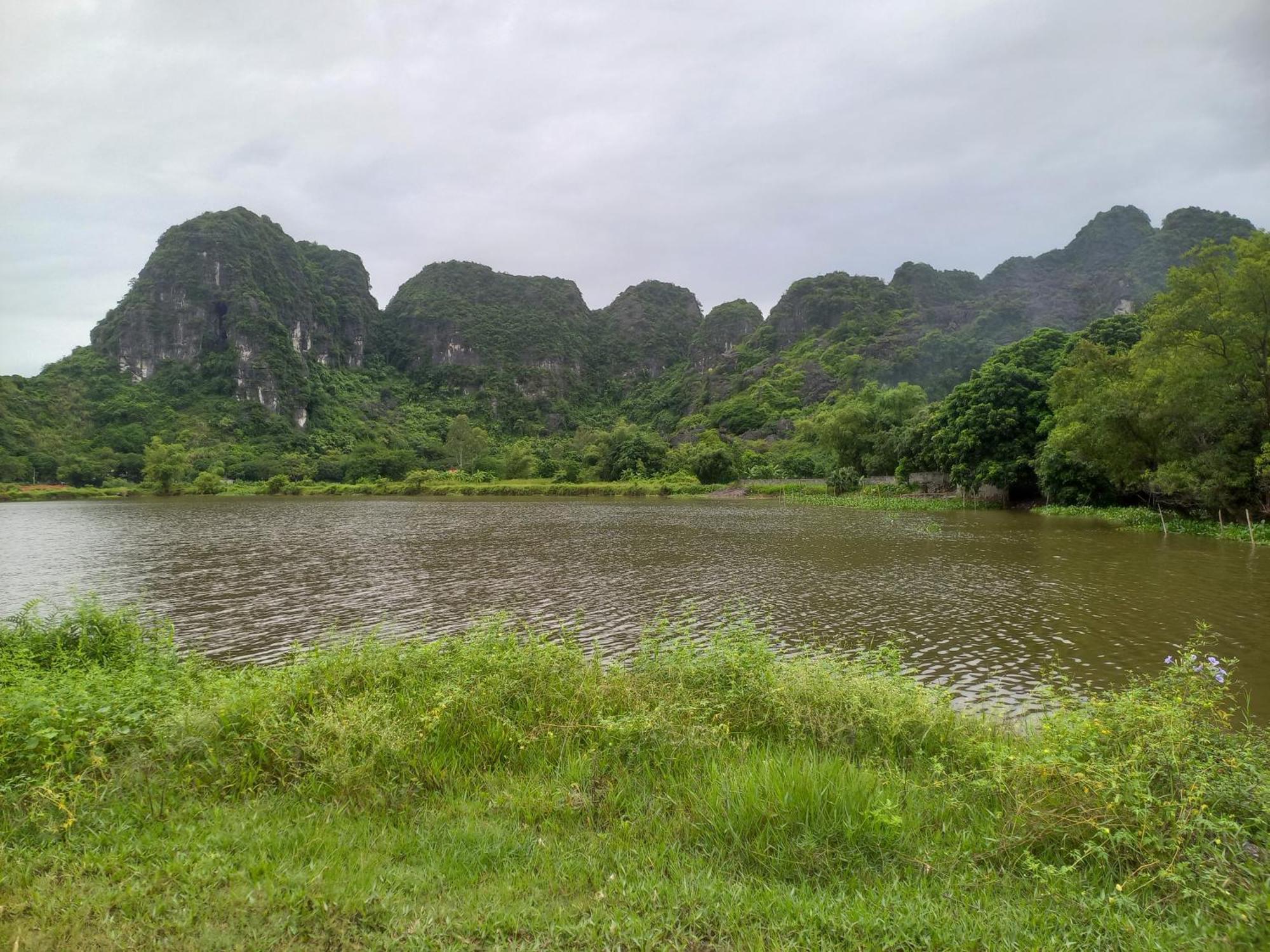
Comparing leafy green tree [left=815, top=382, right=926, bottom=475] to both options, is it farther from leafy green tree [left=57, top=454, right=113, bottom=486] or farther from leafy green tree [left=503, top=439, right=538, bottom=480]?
leafy green tree [left=57, top=454, right=113, bottom=486]

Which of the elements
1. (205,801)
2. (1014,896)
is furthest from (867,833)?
(205,801)

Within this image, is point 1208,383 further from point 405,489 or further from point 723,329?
point 723,329

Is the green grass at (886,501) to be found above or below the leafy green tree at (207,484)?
below

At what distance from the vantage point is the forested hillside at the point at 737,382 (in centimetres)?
2652

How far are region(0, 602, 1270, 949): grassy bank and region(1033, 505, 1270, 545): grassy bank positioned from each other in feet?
76.2

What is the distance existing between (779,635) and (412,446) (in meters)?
125

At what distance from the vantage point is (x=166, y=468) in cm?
8138

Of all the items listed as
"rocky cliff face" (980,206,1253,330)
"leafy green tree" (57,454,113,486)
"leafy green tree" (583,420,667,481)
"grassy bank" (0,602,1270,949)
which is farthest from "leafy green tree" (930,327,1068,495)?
"leafy green tree" (57,454,113,486)

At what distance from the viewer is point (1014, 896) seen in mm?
3654

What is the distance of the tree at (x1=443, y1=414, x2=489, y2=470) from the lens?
120m

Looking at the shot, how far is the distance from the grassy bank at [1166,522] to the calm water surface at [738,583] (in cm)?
123

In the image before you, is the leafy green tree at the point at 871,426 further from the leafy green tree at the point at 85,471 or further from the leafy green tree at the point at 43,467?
the leafy green tree at the point at 43,467

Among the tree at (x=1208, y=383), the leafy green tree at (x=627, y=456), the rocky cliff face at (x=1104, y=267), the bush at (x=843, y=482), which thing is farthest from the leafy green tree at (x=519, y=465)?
the rocky cliff face at (x=1104, y=267)

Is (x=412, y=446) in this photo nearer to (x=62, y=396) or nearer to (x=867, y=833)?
(x=62, y=396)
